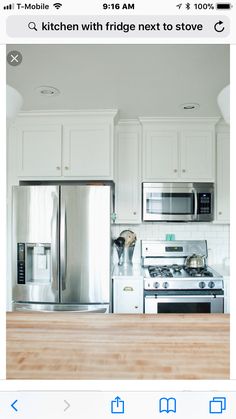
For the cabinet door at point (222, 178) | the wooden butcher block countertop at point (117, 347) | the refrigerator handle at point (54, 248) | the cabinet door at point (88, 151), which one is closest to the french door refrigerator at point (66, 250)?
the refrigerator handle at point (54, 248)

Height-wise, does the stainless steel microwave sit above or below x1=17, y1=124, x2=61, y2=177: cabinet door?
below

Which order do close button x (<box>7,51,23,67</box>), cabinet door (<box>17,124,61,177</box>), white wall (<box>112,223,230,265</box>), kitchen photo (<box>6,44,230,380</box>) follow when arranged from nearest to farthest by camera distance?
close button x (<box>7,51,23,67</box>) < kitchen photo (<box>6,44,230,380</box>) < cabinet door (<box>17,124,61,177</box>) < white wall (<box>112,223,230,265</box>)

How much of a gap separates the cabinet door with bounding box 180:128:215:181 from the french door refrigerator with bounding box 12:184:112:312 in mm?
846

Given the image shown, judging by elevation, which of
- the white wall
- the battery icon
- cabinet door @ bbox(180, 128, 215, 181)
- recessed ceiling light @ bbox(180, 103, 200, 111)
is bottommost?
the white wall

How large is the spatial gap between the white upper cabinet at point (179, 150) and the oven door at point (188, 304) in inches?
37.6

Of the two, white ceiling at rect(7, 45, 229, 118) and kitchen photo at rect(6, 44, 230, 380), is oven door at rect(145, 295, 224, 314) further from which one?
white ceiling at rect(7, 45, 229, 118)

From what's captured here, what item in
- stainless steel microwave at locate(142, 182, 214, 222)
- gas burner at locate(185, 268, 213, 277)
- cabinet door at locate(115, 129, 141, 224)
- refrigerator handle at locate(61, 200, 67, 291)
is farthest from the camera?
cabinet door at locate(115, 129, 141, 224)

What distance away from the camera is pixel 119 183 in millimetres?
2674

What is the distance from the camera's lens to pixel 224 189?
→ 2615 mm

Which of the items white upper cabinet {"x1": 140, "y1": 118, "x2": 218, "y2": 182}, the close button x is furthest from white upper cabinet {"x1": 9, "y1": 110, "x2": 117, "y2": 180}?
the close button x

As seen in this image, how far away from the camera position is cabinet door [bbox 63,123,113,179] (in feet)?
7.80
